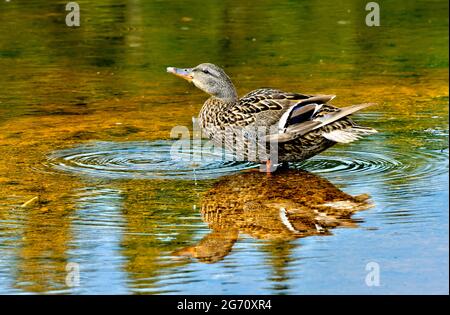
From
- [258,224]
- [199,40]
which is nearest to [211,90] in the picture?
[258,224]

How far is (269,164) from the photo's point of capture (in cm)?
921

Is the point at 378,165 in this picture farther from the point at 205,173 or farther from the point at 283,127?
the point at 205,173

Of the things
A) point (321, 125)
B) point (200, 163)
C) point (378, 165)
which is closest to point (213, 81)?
point (200, 163)

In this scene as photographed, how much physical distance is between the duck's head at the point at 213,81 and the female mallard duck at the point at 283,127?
331 millimetres

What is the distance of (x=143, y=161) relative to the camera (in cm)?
945

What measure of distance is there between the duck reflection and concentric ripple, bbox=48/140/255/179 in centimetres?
32

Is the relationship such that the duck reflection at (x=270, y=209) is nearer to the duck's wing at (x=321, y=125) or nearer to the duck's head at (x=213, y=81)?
the duck's wing at (x=321, y=125)

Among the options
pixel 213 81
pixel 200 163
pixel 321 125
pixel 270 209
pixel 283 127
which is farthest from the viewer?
pixel 213 81

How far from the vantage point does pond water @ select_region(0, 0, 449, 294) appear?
6.67 metres

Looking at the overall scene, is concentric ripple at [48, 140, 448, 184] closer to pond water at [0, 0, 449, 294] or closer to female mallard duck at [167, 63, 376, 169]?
pond water at [0, 0, 449, 294]

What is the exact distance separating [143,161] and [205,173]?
25.3 inches

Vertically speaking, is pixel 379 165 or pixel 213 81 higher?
pixel 213 81

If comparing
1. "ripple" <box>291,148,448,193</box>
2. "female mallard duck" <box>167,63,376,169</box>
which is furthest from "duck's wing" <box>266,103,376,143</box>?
"ripple" <box>291,148,448,193</box>
